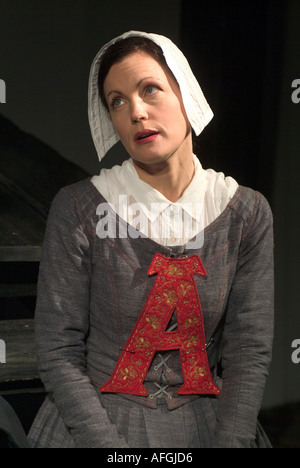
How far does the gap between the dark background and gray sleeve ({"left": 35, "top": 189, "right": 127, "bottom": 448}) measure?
0.23 meters

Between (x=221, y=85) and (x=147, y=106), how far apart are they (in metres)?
0.32

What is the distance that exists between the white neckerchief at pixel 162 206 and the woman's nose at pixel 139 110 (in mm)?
142

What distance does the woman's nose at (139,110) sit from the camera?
1.52 m

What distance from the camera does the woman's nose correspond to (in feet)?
4.98

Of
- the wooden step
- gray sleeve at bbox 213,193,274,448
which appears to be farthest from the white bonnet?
the wooden step

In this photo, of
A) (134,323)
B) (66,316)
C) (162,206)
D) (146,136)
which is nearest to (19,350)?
(66,316)

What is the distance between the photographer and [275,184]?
1.81 m

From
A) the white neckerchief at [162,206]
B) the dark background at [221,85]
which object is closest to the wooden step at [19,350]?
the dark background at [221,85]

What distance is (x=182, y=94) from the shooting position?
1.52 metres

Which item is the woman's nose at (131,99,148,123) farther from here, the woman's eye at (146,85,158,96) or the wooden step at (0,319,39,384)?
the wooden step at (0,319,39,384)

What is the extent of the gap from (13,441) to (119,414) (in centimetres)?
25

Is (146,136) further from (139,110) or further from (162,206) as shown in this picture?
(162,206)

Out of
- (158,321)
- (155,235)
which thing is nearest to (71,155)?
(155,235)

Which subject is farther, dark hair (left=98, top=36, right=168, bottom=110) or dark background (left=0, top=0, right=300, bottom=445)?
dark background (left=0, top=0, right=300, bottom=445)
